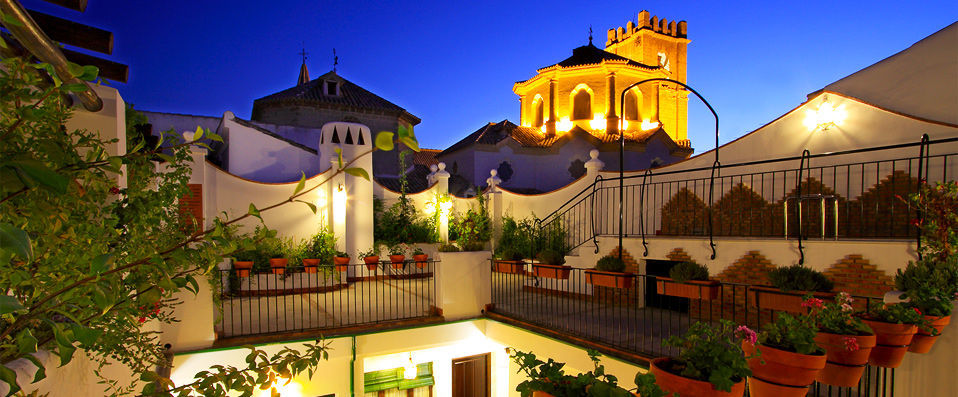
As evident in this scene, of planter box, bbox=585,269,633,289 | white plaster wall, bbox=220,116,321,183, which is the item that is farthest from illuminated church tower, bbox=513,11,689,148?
planter box, bbox=585,269,633,289

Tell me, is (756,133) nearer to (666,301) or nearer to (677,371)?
(666,301)

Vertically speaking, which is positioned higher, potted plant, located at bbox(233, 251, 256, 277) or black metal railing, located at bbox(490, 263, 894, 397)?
potted plant, located at bbox(233, 251, 256, 277)

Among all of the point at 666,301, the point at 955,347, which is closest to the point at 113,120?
the point at 955,347

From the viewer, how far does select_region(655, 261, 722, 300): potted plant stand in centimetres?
497

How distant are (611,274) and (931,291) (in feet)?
9.92

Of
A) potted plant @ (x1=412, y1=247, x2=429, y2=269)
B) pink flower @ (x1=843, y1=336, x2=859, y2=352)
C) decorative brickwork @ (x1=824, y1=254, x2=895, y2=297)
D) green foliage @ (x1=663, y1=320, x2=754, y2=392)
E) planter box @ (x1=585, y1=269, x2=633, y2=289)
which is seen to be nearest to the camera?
green foliage @ (x1=663, y1=320, x2=754, y2=392)

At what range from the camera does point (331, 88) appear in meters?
19.0

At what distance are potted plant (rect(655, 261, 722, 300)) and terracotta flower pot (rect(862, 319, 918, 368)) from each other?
6.05 ft

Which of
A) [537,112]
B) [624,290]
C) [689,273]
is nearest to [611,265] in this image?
[689,273]

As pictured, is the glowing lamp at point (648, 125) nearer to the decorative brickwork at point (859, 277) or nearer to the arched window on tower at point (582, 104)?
the arched window on tower at point (582, 104)

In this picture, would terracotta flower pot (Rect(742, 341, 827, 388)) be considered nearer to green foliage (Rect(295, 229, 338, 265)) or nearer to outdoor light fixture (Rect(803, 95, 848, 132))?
outdoor light fixture (Rect(803, 95, 848, 132))

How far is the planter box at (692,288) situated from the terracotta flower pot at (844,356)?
77.9 inches

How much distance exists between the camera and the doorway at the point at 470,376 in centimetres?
814

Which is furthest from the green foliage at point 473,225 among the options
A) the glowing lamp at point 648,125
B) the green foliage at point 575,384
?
the glowing lamp at point 648,125
